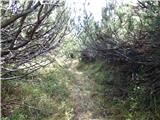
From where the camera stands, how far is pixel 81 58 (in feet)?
77.8

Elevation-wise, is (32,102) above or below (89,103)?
above

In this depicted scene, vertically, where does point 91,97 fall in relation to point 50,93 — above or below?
below

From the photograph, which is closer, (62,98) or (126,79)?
(62,98)

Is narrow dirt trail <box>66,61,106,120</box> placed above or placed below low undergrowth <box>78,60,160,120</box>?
below

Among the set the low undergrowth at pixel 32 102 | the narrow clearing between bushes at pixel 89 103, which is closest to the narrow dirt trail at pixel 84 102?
the narrow clearing between bushes at pixel 89 103

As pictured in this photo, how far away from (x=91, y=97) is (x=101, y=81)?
2423 mm

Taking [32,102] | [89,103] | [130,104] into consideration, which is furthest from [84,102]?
[32,102]

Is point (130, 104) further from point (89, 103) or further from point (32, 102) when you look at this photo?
point (32, 102)

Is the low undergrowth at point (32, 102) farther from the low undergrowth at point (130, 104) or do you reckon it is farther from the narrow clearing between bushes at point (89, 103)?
the low undergrowth at point (130, 104)

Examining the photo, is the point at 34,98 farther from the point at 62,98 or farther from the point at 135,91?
the point at 135,91

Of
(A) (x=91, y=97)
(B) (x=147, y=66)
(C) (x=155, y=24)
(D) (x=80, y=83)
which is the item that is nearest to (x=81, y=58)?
(D) (x=80, y=83)

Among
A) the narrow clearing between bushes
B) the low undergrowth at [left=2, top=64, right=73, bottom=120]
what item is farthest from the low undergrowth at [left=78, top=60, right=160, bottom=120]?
the low undergrowth at [left=2, top=64, right=73, bottom=120]

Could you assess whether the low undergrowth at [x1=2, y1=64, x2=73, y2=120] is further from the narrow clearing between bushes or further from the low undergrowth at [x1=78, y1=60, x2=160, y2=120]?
the low undergrowth at [x1=78, y1=60, x2=160, y2=120]

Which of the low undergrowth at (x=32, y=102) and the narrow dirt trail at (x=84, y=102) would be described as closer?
the low undergrowth at (x=32, y=102)
